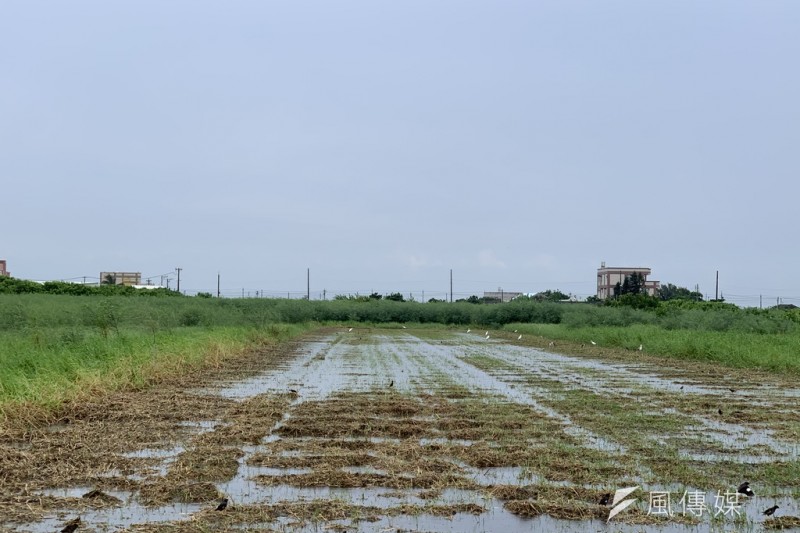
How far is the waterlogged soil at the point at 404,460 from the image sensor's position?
17.1 ft

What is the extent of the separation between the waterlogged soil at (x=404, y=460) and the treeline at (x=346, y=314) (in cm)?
879

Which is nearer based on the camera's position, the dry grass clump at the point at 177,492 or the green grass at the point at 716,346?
the dry grass clump at the point at 177,492

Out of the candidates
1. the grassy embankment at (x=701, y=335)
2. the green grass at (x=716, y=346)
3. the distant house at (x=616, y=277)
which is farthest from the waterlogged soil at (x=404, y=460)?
the distant house at (x=616, y=277)

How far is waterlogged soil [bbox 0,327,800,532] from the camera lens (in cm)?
521

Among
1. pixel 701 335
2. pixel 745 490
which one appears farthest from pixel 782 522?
pixel 701 335

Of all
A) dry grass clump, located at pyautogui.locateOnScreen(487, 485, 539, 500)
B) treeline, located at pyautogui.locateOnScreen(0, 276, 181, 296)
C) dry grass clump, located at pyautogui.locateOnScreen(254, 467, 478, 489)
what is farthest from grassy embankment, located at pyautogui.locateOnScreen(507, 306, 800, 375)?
treeline, located at pyautogui.locateOnScreen(0, 276, 181, 296)

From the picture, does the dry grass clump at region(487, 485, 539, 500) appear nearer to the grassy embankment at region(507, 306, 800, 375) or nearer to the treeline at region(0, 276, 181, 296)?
the grassy embankment at region(507, 306, 800, 375)

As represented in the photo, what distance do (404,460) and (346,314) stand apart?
46.9 metres

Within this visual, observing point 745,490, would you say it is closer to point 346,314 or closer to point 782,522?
point 782,522

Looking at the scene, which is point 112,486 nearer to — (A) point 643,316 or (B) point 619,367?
(B) point 619,367

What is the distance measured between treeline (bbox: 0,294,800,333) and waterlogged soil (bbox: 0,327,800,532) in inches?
346

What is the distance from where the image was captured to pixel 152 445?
24.9 feet

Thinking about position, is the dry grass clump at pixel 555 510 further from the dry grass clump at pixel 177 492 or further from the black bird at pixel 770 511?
the dry grass clump at pixel 177 492

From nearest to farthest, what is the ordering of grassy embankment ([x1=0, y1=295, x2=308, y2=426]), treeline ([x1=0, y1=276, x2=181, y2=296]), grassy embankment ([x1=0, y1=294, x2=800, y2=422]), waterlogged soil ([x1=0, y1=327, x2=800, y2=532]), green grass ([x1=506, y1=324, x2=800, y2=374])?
waterlogged soil ([x1=0, y1=327, x2=800, y2=532]) → grassy embankment ([x1=0, y1=295, x2=308, y2=426]) → grassy embankment ([x1=0, y1=294, x2=800, y2=422]) → green grass ([x1=506, y1=324, x2=800, y2=374]) → treeline ([x1=0, y1=276, x2=181, y2=296])
